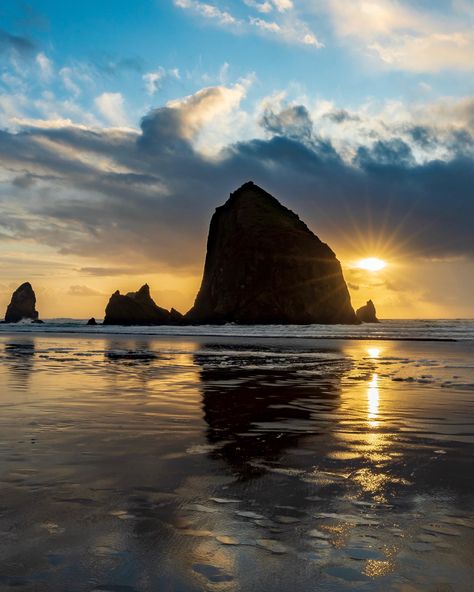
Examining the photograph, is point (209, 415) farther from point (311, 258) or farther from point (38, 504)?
point (311, 258)

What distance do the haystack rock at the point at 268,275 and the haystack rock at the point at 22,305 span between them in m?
67.4

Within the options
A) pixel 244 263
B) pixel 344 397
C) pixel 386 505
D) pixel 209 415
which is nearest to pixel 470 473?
pixel 386 505

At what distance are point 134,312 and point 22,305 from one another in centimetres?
7009

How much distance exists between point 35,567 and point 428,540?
8.49ft

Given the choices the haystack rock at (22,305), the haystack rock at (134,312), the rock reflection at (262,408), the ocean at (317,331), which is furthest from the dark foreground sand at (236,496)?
the haystack rock at (22,305)

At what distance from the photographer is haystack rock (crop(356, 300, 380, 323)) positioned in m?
146

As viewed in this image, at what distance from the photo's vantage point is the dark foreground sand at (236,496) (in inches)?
117

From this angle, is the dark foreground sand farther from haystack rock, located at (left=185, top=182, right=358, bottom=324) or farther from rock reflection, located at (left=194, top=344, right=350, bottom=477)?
haystack rock, located at (left=185, top=182, right=358, bottom=324)

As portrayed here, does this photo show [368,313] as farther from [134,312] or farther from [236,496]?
[236,496]

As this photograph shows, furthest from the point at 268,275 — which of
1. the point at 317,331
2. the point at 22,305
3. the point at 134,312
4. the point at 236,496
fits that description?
the point at 236,496

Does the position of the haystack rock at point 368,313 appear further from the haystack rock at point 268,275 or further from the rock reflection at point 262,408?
the rock reflection at point 262,408

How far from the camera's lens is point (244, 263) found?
364ft

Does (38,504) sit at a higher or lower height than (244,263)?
lower

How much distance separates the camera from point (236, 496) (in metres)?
4.38
